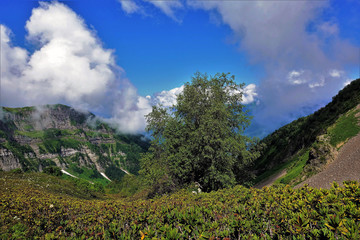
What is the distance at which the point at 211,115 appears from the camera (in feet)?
83.8

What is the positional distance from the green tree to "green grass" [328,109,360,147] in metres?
10.8

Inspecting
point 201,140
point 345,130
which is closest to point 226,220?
point 201,140

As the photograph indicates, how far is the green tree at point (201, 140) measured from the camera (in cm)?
2433

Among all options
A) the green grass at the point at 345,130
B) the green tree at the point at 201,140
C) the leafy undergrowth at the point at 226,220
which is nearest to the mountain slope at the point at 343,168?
the green grass at the point at 345,130

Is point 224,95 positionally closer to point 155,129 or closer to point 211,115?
point 211,115

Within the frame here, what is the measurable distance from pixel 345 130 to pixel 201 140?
20091mm

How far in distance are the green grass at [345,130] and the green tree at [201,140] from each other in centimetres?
1084

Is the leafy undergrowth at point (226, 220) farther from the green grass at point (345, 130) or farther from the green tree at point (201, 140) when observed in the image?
the green grass at point (345, 130)

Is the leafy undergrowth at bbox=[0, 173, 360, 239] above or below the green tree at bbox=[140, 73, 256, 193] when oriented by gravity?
below

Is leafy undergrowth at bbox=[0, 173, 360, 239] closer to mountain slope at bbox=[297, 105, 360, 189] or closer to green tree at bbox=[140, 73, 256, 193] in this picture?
green tree at bbox=[140, 73, 256, 193]

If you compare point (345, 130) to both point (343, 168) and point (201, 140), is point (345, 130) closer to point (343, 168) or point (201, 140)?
point (343, 168)

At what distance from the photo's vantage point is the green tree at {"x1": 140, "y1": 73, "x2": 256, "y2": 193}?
2433cm

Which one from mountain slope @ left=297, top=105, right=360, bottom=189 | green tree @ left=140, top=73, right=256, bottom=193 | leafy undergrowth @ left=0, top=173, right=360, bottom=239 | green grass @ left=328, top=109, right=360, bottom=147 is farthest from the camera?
green grass @ left=328, top=109, right=360, bottom=147

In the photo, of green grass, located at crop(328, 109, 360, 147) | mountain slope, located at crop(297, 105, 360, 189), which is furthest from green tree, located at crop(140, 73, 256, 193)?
green grass, located at crop(328, 109, 360, 147)
